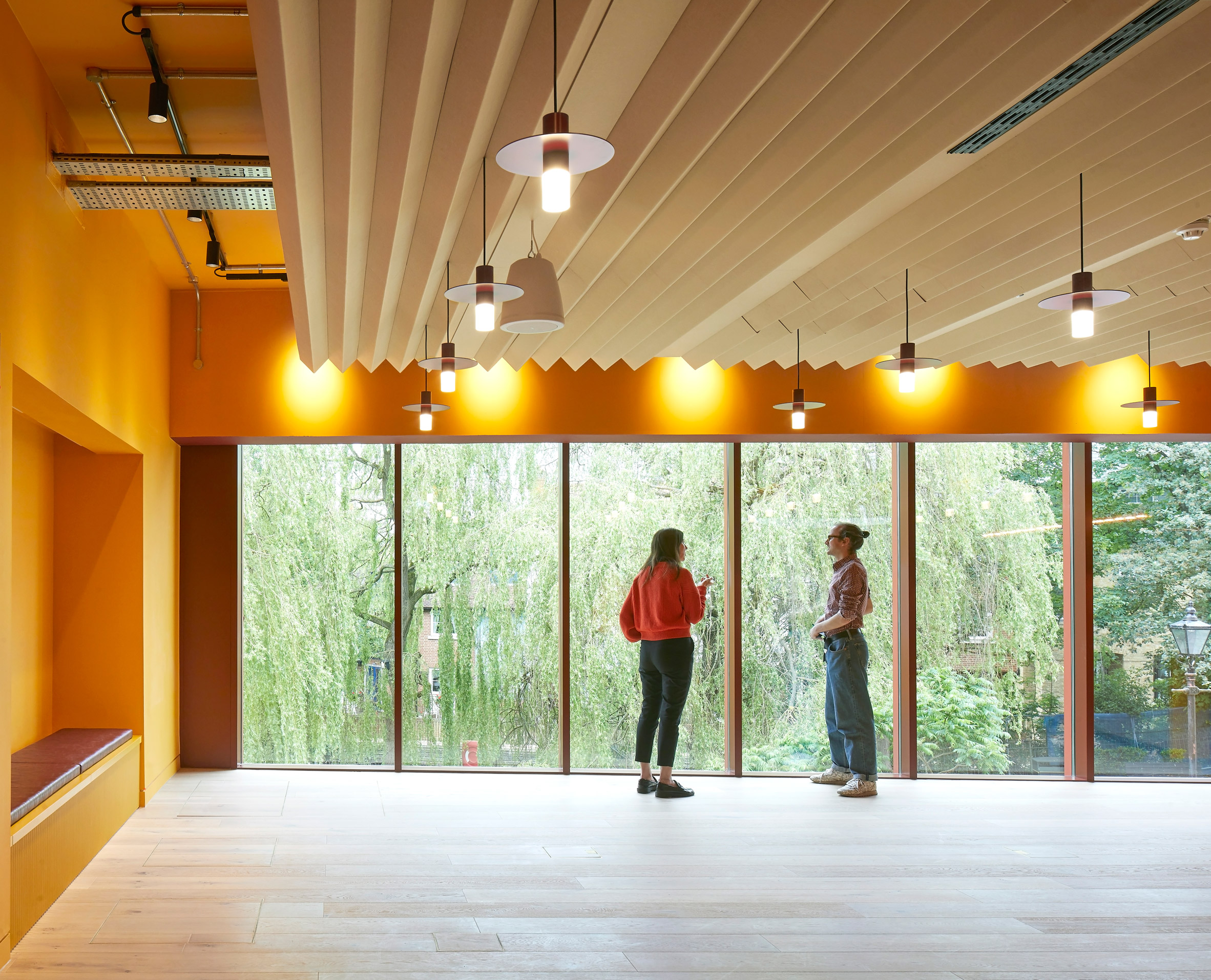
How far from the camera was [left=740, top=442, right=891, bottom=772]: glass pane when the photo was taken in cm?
672

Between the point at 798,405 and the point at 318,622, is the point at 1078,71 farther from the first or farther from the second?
the point at 318,622

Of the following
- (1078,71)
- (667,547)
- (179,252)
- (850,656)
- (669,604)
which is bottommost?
(850,656)

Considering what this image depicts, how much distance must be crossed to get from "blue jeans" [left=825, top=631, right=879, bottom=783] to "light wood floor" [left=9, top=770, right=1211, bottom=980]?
0.25m

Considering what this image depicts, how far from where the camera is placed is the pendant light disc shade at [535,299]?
12.4ft

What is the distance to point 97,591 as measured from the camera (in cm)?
564

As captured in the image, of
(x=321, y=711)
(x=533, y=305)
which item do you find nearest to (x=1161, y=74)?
(x=533, y=305)

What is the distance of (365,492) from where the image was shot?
675 centimetres

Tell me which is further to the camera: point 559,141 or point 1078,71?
point 1078,71

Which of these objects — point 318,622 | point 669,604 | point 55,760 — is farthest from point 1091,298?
point 318,622

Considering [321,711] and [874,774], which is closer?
[874,774]

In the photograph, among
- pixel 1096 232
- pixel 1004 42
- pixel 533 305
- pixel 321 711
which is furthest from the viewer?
pixel 321 711

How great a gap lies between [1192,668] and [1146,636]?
0.37 meters

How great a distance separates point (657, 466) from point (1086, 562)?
118 inches

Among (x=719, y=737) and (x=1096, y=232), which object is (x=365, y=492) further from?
(x=1096, y=232)
